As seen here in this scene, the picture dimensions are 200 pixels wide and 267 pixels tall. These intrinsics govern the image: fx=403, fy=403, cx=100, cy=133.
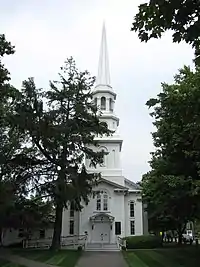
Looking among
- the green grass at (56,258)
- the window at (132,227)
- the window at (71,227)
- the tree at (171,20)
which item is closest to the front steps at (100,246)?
the window at (71,227)

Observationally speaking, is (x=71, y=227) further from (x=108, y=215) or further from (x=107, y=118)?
(x=107, y=118)

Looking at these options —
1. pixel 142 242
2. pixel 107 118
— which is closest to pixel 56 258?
pixel 142 242

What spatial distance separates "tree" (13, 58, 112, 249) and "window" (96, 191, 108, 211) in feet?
36.5

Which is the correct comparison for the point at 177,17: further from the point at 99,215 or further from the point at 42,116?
the point at 99,215

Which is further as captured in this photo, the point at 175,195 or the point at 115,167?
the point at 115,167

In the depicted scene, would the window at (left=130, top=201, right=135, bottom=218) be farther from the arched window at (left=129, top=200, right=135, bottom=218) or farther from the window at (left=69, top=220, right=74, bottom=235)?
the window at (left=69, top=220, right=74, bottom=235)

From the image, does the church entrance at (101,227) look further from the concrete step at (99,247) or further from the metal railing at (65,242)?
the concrete step at (99,247)

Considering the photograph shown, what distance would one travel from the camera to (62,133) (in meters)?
33.2

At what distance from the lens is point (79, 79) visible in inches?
1425

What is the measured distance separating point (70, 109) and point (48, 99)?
83.3 inches

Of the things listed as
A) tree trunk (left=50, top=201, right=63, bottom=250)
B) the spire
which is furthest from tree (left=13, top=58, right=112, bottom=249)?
the spire

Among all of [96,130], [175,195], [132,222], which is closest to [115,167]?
[132,222]

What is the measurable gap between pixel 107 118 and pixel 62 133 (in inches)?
781

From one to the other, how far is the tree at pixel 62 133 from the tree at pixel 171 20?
2699 cm
